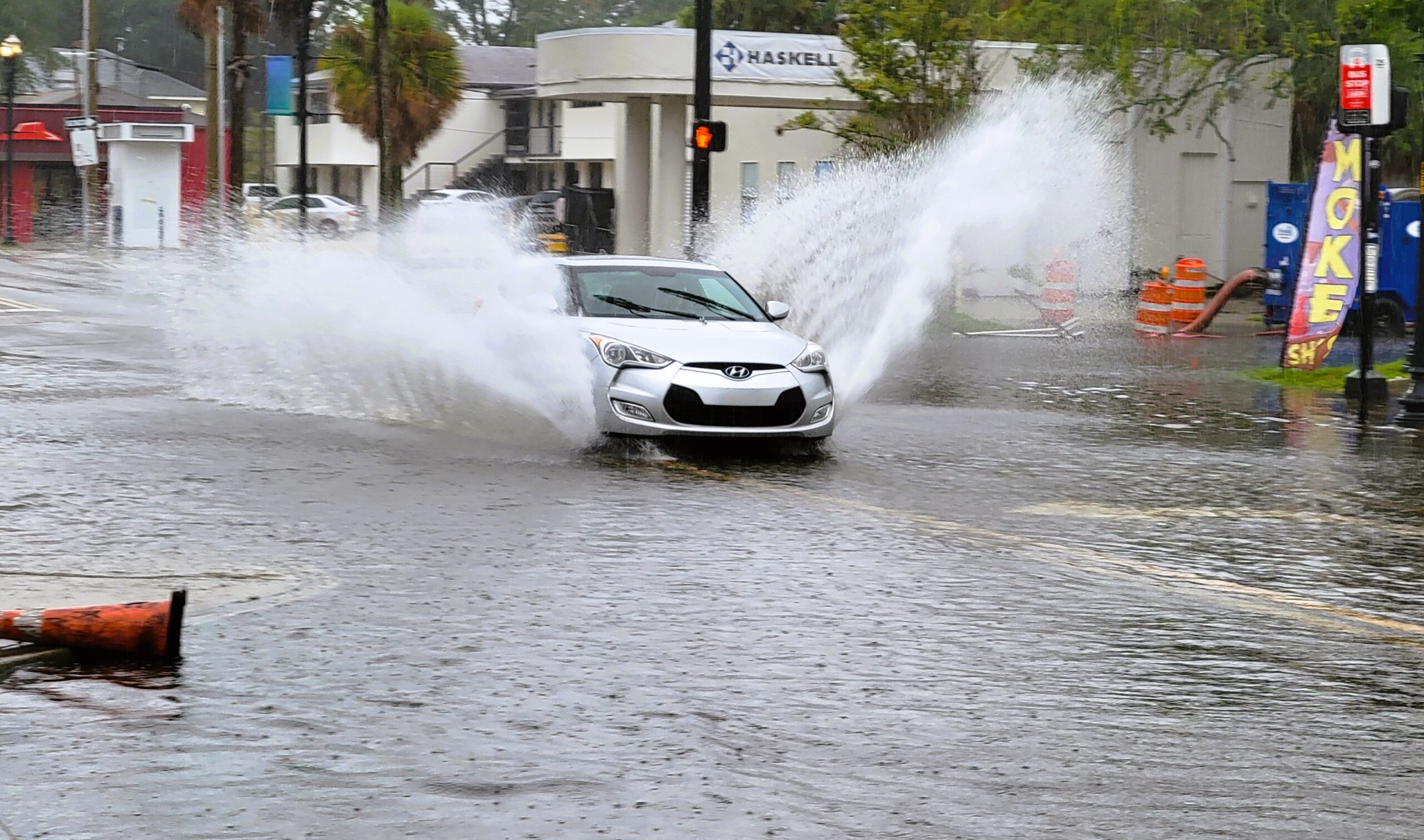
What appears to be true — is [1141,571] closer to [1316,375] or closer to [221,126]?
[1316,375]

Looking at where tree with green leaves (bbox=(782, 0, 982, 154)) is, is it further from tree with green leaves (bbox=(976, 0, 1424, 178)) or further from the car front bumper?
the car front bumper

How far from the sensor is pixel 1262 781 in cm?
563

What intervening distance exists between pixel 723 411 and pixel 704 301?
71.9 inches

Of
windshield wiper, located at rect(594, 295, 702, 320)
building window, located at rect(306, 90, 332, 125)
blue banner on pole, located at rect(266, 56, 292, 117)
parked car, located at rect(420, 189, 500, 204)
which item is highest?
building window, located at rect(306, 90, 332, 125)

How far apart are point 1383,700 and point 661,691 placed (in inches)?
99.7

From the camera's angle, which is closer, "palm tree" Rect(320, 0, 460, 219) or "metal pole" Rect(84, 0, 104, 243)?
"metal pole" Rect(84, 0, 104, 243)

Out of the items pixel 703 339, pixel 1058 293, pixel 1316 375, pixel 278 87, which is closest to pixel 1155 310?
pixel 1058 293

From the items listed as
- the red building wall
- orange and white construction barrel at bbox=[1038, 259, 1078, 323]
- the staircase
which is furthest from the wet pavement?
the staircase

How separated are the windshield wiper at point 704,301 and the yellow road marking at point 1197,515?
361cm

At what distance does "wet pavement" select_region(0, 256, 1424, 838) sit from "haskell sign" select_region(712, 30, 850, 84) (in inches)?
860

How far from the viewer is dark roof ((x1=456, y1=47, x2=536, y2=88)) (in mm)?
67312

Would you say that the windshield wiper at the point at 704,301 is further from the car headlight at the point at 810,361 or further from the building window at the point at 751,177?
the building window at the point at 751,177

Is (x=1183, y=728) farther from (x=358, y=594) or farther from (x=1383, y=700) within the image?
(x=358, y=594)

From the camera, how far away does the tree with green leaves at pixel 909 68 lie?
3039 cm
